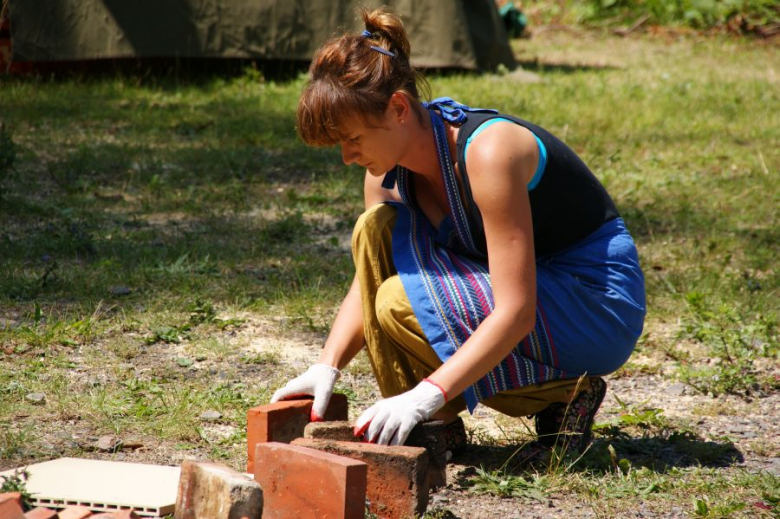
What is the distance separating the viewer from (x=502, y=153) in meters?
2.25

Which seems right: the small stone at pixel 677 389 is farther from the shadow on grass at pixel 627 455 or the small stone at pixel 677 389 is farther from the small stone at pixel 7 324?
the small stone at pixel 7 324

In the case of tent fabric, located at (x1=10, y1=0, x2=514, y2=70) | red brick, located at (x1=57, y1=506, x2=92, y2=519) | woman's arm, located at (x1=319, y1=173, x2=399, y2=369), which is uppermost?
tent fabric, located at (x1=10, y1=0, x2=514, y2=70)

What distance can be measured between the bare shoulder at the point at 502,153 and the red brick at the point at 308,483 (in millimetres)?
771

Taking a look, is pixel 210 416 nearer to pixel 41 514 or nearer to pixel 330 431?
pixel 330 431

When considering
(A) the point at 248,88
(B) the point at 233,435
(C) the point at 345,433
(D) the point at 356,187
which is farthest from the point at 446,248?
(A) the point at 248,88

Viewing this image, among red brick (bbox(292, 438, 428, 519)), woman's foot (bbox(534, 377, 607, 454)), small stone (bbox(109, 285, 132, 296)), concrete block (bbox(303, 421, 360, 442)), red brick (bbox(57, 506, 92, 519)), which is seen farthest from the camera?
Answer: small stone (bbox(109, 285, 132, 296))

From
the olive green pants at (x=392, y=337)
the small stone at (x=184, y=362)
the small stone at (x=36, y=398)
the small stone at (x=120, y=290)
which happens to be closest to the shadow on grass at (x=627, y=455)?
the olive green pants at (x=392, y=337)

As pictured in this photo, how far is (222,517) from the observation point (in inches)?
75.2

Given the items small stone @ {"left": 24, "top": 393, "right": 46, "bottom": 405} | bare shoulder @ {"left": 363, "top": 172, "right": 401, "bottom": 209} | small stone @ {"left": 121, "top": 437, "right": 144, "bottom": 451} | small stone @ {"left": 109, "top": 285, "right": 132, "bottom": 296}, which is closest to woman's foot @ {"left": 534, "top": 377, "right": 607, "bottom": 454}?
bare shoulder @ {"left": 363, "top": 172, "right": 401, "bottom": 209}

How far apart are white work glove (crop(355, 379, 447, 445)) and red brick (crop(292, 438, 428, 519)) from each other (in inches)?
1.6

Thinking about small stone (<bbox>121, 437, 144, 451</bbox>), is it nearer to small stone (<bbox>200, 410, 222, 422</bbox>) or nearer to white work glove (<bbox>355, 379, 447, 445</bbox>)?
small stone (<bbox>200, 410, 222, 422</bbox>)

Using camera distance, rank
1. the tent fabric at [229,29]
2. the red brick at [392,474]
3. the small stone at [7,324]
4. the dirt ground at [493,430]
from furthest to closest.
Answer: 1. the tent fabric at [229,29]
2. the small stone at [7,324]
3. the dirt ground at [493,430]
4. the red brick at [392,474]

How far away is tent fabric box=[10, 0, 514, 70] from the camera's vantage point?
695 centimetres

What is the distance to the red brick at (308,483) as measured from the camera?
1.94 meters
